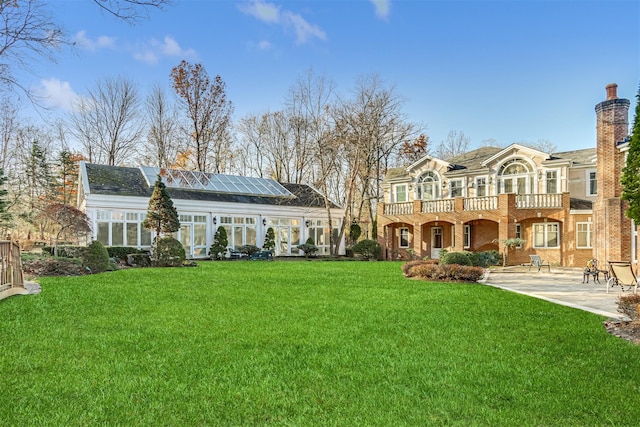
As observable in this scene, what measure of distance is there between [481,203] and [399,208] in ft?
17.7

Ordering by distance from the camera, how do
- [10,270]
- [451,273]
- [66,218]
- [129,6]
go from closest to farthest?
[129,6]
[10,270]
[451,273]
[66,218]

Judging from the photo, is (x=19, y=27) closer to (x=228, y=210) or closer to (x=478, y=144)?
(x=228, y=210)

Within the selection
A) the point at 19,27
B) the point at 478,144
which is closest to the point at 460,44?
the point at 19,27

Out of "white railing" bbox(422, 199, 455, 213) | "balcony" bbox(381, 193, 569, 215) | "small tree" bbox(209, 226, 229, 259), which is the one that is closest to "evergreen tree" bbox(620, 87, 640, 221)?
"balcony" bbox(381, 193, 569, 215)

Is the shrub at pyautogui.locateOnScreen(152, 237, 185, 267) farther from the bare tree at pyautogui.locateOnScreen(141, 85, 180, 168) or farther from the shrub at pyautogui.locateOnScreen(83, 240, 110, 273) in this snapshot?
the bare tree at pyautogui.locateOnScreen(141, 85, 180, 168)

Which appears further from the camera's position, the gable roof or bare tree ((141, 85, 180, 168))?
bare tree ((141, 85, 180, 168))

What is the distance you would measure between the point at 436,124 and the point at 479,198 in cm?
1350

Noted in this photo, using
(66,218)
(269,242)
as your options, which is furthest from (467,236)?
(66,218)

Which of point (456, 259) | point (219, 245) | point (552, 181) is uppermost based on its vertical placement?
point (552, 181)

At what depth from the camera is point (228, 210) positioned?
2673cm

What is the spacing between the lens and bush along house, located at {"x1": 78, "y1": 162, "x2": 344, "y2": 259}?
22.9 metres

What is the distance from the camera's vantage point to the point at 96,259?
15.5 metres

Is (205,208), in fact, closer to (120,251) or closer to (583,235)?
(120,251)

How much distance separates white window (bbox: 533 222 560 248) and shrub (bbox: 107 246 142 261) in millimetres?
21175
